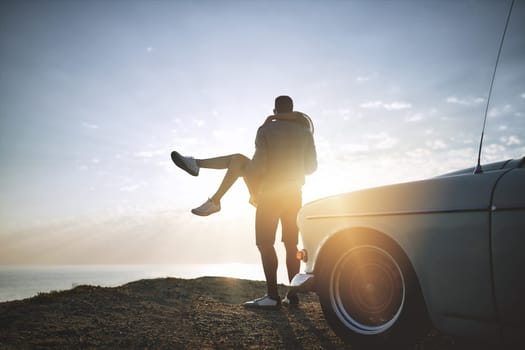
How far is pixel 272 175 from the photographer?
195 inches

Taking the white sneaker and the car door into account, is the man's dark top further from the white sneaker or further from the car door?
the car door

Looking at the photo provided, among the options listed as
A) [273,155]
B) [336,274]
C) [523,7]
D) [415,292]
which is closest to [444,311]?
[415,292]

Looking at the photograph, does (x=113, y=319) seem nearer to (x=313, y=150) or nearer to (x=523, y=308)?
(x=313, y=150)

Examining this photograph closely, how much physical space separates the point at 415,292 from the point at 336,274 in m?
0.66

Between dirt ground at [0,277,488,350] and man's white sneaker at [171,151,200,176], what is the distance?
180 centimetres

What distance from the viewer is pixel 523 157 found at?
8.14 ft

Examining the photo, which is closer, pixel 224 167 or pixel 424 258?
pixel 424 258

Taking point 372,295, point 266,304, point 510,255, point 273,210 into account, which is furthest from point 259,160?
point 510,255

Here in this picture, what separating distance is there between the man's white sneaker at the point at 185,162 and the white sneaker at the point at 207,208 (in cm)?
46

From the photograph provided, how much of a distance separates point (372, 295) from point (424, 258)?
0.56m

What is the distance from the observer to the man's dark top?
4.96 metres

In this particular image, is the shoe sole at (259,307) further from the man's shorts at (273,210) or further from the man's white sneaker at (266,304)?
the man's shorts at (273,210)

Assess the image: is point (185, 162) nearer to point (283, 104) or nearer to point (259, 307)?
point (283, 104)

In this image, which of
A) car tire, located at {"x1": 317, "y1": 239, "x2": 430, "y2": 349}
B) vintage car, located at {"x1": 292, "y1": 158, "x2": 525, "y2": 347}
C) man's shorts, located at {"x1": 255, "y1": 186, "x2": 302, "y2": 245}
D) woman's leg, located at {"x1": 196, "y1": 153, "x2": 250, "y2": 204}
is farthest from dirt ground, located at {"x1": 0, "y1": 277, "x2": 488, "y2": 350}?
woman's leg, located at {"x1": 196, "y1": 153, "x2": 250, "y2": 204}
